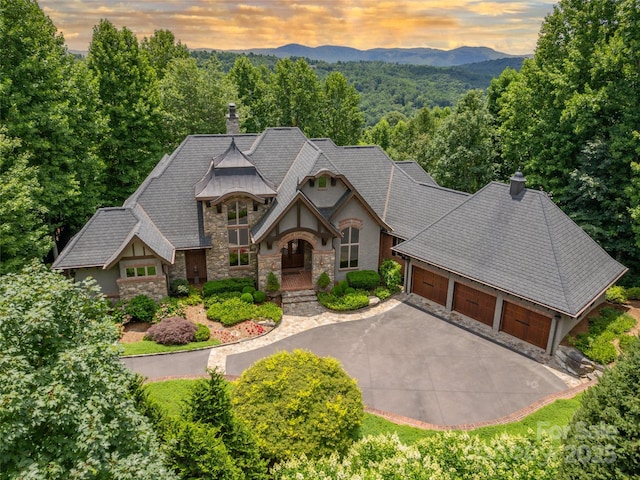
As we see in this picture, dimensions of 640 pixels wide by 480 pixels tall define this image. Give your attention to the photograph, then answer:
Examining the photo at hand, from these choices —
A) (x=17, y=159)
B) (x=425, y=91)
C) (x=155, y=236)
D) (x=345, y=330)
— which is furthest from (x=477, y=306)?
(x=425, y=91)

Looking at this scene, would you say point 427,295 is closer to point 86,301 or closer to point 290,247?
point 290,247

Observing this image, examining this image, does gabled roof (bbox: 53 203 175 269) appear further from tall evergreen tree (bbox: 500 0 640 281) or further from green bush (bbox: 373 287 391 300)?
tall evergreen tree (bbox: 500 0 640 281)

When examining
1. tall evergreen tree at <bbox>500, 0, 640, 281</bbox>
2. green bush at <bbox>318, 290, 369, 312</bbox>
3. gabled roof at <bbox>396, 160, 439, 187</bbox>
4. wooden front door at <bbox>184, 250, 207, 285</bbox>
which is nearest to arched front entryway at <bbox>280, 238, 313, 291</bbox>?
green bush at <bbox>318, 290, 369, 312</bbox>

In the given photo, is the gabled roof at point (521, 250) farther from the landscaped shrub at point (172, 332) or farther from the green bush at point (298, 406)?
the landscaped shrub at point (172, 332)

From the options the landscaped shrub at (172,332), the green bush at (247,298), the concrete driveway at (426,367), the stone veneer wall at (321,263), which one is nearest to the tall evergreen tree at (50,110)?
the landscaped shrub at (172,332)

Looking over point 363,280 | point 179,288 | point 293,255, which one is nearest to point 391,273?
point 363,280

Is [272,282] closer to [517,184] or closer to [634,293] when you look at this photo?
[517,184]
